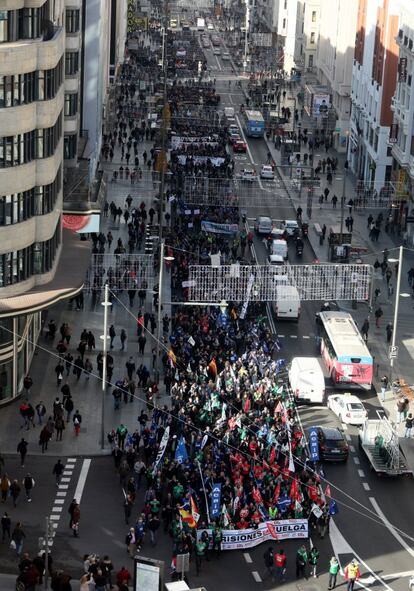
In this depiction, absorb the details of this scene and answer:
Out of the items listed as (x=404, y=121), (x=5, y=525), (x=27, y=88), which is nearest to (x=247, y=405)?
(x=5, y=525)

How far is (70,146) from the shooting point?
10238 cm

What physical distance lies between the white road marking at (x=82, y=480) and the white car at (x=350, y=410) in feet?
46.0

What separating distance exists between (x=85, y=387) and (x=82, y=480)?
497 inches

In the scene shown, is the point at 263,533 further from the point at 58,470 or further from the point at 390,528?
the point at 58,470

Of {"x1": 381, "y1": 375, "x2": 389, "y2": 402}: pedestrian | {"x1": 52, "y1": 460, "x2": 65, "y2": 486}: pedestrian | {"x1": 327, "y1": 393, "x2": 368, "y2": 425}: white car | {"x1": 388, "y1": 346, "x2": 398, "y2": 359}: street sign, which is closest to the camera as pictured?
{"x1": 52, "y1": 460, "x2": 65, "y2": 486}: pedestrian

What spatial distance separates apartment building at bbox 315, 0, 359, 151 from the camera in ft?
550

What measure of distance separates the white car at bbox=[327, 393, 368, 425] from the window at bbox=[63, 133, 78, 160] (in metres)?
30.3

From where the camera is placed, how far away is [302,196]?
449 feet

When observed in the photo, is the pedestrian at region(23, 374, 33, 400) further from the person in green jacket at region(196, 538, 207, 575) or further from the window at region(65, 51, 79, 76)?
the window at region(65, 51, 79, 76)

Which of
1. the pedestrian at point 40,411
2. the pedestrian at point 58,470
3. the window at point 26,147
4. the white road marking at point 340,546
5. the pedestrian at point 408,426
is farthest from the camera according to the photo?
the pedestrian at point 408,426

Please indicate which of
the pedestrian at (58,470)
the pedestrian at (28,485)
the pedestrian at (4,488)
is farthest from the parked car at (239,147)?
the pedestrian at (4,488)

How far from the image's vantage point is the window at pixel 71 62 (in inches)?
3974

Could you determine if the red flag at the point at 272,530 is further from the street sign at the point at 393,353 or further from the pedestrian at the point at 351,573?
the street sign at the point at 393,353

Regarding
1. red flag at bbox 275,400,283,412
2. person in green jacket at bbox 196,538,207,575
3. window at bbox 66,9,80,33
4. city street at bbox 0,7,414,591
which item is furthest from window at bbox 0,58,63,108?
window at bbox 66,9,80,33
